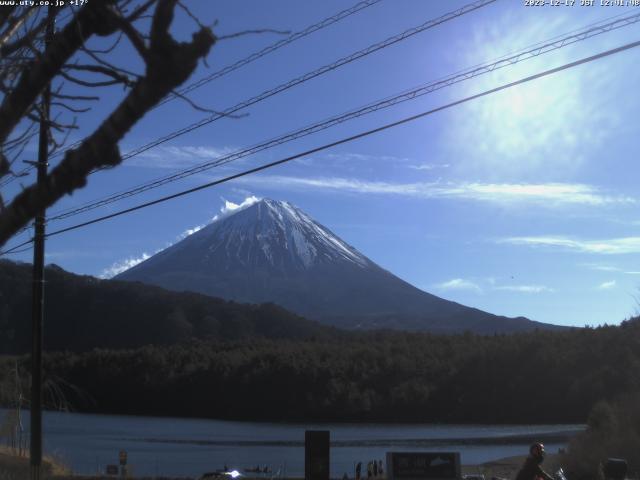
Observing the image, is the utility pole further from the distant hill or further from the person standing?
the distant hill

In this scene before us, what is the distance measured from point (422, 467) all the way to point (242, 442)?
141 feet

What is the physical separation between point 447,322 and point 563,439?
135 m

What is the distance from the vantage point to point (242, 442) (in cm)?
5719

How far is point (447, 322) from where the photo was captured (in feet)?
601

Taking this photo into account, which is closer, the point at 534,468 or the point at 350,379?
the point at 534,468

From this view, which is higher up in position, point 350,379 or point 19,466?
point 19,466

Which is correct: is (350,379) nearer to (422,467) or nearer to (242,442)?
(242,442)

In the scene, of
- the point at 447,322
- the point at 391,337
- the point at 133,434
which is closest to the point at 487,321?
the point at 447,322

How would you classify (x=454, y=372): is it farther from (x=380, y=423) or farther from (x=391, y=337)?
(x=391, y=337)

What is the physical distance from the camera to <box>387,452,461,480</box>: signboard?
15672 millimetres

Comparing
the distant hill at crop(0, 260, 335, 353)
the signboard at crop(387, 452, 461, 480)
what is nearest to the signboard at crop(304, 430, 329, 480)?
the signboard at crop(387, 452, 461, 480)

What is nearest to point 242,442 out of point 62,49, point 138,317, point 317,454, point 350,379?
point 350,379

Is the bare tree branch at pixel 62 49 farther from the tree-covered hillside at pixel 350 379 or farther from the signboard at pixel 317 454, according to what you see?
the tree-covered hillside at pixel 350 379

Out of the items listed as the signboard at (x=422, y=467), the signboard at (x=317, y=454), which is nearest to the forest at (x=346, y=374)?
the signboard at (x=422, y=467)
